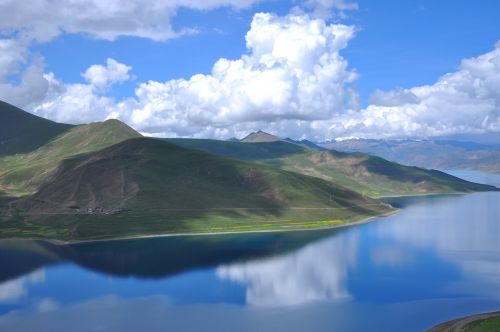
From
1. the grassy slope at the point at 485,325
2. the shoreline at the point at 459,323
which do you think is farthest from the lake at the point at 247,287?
the grassy slope at the point at 485,325

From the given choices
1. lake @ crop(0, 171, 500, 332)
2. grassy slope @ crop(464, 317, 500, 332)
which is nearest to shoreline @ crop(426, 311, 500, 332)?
grassy slope @ crop(464, 317, 500, 332)

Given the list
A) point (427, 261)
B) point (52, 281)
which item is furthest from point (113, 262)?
point (427, 261)

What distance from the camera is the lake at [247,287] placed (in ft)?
358

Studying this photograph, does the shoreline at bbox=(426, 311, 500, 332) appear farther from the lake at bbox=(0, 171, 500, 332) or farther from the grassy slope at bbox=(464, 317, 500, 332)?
the lake at bbox=(0, 171, 500, 332)

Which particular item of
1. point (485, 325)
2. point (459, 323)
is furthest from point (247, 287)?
point (485, 325)

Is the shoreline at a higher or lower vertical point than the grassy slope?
lower

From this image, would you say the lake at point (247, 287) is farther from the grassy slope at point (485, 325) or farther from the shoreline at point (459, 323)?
the grassy slope at point (485, 325)

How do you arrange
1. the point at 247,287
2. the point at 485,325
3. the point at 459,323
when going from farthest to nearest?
the point at 247,287 → the point at 459,323 → the point at 485,325

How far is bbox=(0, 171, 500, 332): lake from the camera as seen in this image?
358 ft

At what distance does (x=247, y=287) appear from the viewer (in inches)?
5438

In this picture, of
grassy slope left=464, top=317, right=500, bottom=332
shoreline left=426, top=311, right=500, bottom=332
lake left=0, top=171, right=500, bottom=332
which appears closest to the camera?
grassy slope left=464, top=317, right=500, bottom=332

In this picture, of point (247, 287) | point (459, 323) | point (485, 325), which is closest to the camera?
point (485, 325)

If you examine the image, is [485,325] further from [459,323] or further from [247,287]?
[247,287]

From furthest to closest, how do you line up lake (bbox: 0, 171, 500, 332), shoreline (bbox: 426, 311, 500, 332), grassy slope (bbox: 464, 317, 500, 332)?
lake (bbox: 0, 171, 500, 332)
shoreline (bbox: 426, 311, 500, 332)
grassy slope (bbox: 464, 317, 500, 332)
